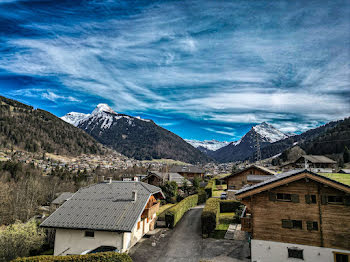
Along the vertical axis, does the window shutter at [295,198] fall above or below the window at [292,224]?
above

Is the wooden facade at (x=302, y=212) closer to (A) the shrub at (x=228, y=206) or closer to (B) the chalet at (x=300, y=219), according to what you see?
(B) the chalet at (x=300, y=219)

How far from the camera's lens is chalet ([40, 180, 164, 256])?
2191cm

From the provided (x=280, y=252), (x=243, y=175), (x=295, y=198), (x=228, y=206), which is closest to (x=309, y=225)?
(x=295, y=198)

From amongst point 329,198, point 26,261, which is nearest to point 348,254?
point 329,198

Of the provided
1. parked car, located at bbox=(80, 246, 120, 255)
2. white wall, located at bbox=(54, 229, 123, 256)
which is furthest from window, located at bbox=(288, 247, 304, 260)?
parked car, located at bbox=(80, 246, 120, 255)

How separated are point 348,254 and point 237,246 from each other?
381 inches

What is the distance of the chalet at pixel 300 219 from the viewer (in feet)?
55.4

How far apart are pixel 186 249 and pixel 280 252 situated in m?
9.73

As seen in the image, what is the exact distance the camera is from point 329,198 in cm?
1762

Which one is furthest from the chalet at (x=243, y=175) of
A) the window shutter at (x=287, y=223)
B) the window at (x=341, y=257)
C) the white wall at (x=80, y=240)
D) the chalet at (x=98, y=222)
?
the white wall at (x=80, y=240)

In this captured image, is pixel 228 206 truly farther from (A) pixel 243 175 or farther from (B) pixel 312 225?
(B) pixel 312 225

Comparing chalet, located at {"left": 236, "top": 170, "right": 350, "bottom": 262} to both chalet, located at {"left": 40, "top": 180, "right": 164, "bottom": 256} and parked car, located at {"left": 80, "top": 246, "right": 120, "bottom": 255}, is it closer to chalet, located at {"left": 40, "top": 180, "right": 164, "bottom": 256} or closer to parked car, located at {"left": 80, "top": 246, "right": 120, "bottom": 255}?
chalet, located at {"left": 40, "top": 180, "right": 164, "bottom": 256}

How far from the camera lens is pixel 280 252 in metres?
17.8

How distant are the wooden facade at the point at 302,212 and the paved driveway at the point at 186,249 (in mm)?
4243
